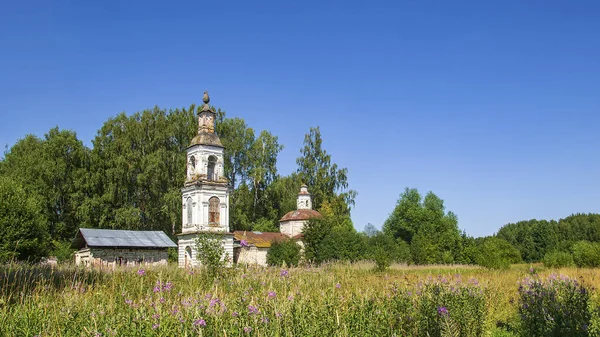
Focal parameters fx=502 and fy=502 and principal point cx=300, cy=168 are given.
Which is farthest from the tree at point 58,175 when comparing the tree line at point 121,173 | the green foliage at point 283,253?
the green foliage at point 283,253

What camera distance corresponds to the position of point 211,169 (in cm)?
3478

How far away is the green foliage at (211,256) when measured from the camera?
11.9m

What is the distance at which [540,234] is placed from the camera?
187ft

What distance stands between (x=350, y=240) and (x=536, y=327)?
28450 mm

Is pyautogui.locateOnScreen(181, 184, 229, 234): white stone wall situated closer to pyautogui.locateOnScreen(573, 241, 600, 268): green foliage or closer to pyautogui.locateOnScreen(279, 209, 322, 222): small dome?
pyautogui.locateOnScreen(279, 209, 322, 222): small dome

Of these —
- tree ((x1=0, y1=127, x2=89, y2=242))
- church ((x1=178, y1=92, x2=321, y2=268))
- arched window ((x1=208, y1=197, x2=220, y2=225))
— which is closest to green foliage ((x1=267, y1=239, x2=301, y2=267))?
church ((x1=178, y1=92, x2=321, y2=268))

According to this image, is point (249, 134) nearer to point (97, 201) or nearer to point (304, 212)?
point (304, 212)

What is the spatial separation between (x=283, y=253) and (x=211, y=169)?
7921 millimetres

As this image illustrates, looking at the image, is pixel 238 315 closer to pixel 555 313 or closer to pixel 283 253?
pixel 555 313

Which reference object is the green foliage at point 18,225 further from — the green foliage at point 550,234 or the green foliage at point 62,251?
the green foliage at point 550,234

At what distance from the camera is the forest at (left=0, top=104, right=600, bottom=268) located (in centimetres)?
3631

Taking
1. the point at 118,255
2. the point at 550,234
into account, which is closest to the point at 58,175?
the point at 118,255

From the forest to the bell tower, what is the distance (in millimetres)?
6105

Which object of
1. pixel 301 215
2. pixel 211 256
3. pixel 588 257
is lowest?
pixel 588 257
